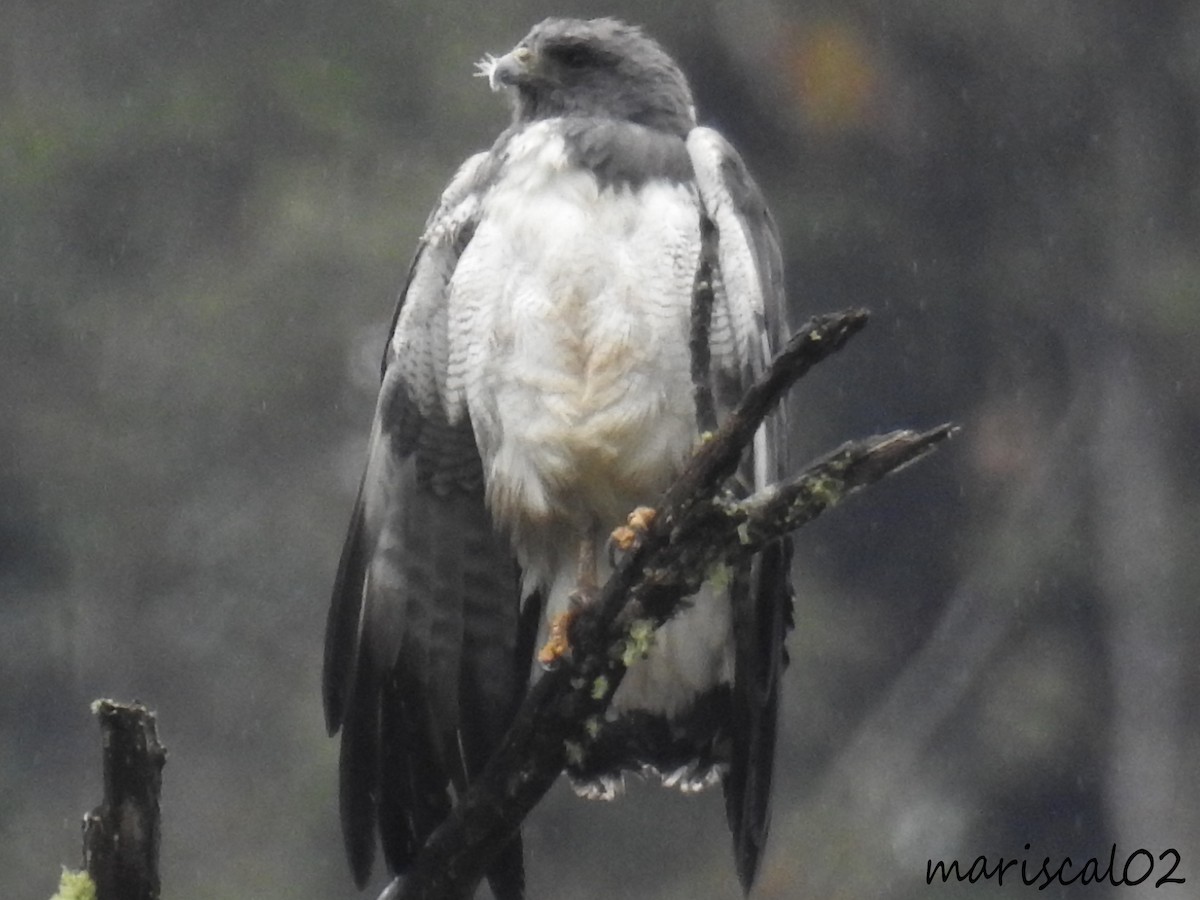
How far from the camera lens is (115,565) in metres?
9.78

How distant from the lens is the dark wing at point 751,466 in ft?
13.8

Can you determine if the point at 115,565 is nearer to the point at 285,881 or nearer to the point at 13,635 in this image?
the point at 13,635

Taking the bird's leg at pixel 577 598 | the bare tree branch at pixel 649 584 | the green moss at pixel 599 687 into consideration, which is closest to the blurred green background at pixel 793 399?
the bird's leg at pixel 577 598

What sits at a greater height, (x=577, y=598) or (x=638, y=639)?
(x=577, y=598)

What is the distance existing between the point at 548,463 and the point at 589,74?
97 centimetres

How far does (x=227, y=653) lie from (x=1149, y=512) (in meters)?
3.97

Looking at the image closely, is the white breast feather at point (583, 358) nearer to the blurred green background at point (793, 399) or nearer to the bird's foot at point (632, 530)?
the bird's foot at point (632, 530)

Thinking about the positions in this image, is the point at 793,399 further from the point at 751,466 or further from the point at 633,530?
the point at 633,530

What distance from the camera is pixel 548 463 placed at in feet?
14.3

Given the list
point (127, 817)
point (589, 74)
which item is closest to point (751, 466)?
point (589, 74)

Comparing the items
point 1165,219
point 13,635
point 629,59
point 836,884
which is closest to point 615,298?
point 629,59

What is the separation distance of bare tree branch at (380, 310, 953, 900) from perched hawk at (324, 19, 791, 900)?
32cm

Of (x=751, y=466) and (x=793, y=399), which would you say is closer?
(x=751, y=466)

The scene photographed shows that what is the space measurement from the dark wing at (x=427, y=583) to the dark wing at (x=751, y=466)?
500 millimetres
